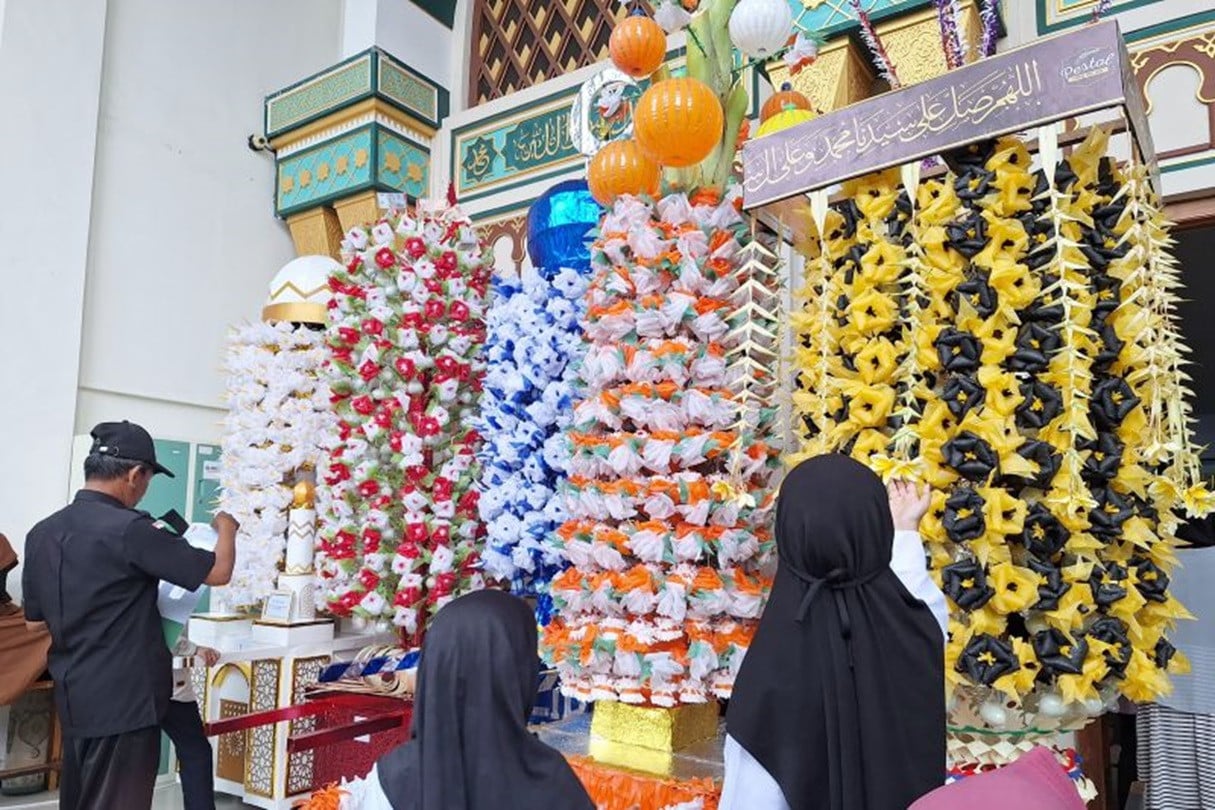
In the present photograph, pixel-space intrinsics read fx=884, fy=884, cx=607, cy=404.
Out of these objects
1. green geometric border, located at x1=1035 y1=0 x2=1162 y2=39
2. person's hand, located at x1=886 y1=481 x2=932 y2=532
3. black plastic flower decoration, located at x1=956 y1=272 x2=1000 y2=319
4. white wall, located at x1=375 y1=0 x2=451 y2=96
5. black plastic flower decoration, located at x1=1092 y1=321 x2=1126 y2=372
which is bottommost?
person's hand, located at x1=886 y1=481 x2=932 y2=532

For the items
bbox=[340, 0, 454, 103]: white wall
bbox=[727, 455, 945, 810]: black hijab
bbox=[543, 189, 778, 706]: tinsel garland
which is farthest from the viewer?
bbox=[340, 0, 454, 103]: white wall

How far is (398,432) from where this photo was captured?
12.2 feet

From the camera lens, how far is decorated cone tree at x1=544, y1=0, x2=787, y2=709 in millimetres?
2377

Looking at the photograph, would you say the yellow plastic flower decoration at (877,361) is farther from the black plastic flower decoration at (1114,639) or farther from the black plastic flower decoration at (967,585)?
the black plastic flower decoration at (1114,639)

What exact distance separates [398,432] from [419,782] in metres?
2.54

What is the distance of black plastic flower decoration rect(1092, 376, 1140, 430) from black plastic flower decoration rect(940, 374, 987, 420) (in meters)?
0.22

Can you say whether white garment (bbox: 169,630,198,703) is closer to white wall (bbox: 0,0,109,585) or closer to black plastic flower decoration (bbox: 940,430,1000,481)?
white wall (bbox: 0,0,109,585)

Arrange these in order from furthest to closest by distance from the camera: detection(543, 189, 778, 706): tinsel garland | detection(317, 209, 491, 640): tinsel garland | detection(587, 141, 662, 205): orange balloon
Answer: detection(317, 209, 491, 640): tinsel garland < detection(587, 141, 662, 205): orange balloon < detection(543, 189, 778, 706): tinsel garland

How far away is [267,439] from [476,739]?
347 cm

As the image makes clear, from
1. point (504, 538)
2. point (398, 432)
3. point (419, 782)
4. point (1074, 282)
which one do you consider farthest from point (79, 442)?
point (1074, 282)

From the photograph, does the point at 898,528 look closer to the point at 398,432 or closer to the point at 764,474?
the point at 764,474

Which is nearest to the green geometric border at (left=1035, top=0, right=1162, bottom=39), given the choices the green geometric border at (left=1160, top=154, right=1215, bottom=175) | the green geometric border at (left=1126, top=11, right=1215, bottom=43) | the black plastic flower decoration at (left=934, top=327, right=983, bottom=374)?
the green geometric border at (left=1126, top=11, right=1215, bottom=43)

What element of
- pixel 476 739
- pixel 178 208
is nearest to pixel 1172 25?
pixel 476 739

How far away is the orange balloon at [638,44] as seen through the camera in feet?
8.75
